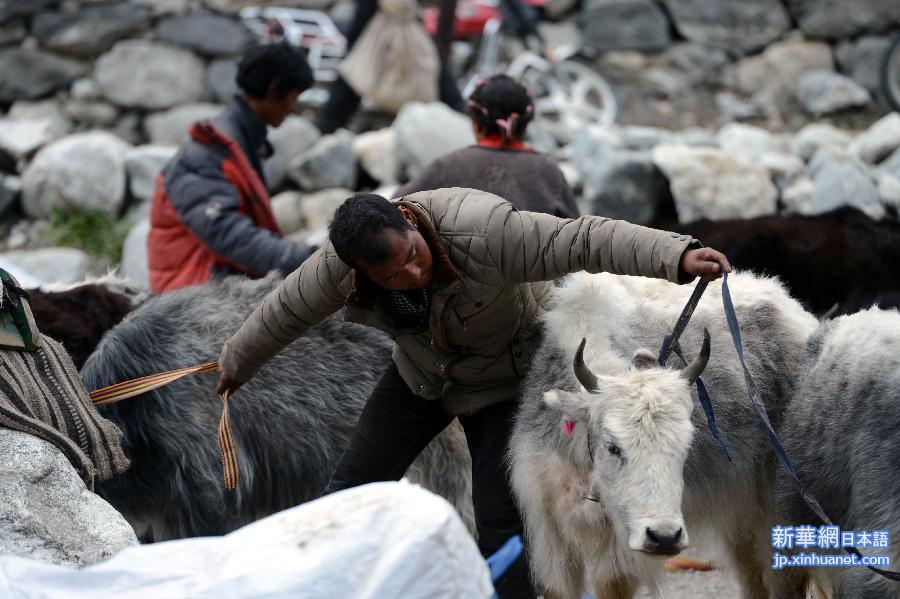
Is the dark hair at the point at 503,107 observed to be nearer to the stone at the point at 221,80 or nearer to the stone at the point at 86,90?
the stone at the point at 221,80

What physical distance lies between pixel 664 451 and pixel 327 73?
8.08m

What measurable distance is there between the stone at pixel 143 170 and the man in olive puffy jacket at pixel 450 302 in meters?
5.67

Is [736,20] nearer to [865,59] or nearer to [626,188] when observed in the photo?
[865,59]

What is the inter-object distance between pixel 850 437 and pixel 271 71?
288 cm

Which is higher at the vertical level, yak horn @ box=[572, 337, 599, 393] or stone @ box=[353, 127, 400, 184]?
yak horn @ box=[572, 337, 599, 393]

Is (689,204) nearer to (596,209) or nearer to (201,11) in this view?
(596,209)

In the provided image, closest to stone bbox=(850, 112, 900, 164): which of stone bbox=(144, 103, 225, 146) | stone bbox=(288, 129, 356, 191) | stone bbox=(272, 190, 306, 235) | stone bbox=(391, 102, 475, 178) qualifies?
stone bbox=(391, 102, 475, 178)

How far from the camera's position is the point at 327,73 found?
1052 cm

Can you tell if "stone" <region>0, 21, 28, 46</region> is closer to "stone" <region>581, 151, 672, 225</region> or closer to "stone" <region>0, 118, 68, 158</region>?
"stone" <region>0, 118, 68, 158</region>

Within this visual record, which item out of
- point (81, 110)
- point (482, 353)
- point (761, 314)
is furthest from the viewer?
point (81, 110)

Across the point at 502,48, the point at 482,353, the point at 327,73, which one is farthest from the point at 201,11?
the point at 482,353

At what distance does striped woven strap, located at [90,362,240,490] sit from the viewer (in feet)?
12.7

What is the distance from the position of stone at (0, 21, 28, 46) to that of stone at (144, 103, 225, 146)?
1.46 metres

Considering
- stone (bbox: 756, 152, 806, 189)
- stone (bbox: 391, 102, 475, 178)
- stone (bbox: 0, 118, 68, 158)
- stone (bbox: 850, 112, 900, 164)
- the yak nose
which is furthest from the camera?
stone (bbox: 0, 118, 68, 158)
